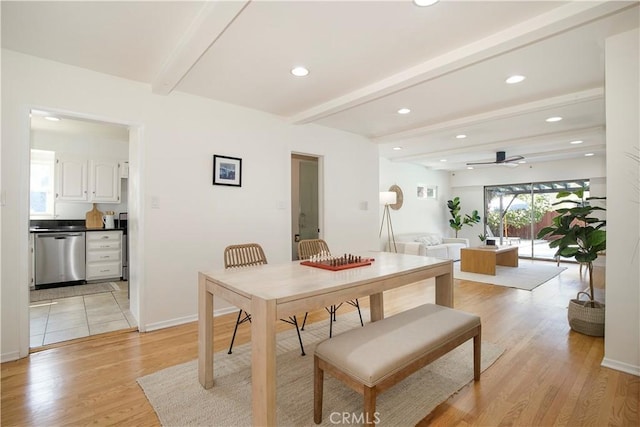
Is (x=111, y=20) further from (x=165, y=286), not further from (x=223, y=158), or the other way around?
(x=165, y=286)

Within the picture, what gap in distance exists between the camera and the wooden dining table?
55.7 inches

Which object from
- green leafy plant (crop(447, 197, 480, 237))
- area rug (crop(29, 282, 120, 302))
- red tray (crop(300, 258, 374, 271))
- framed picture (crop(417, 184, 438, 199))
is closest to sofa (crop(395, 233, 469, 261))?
green leafy plant (crop(447, 197, 480, 237))

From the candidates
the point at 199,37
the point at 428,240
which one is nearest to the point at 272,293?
the point at 199,37

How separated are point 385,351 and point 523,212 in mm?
8060

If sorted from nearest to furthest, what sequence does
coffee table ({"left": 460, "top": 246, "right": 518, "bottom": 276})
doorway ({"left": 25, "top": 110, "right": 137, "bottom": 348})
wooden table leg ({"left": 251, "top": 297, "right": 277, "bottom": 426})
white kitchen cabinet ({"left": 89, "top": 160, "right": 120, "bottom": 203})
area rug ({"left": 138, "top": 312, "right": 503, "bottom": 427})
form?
wooden table leg ({"left": 251, "top": 297, "right": 277, "bottom": 426}), area rug ({"left": 138, "top": 312, "right": 503, "bottom": 427}), doorway ({"left": 25, "top": 110, "right": 137, "bottom": 348}), white kitchen cabinet ({"left": 89, "top": 160, "right": 120, "bottom": 203}), coffee table ({"left": 460, "top": 246, "right": 518, "bottom": 276})

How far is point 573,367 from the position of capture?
87.2 inches

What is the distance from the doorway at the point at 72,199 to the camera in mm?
3457

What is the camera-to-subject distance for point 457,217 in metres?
8.68

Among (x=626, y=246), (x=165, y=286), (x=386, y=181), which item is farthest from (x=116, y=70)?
(x=386, y=181)

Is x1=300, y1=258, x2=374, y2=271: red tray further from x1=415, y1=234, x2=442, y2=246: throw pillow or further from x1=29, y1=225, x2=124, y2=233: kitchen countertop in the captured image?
x1=415, y1=234, x2=442, y2=246: throw pillow

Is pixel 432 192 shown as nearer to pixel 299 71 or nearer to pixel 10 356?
pixel 299 71

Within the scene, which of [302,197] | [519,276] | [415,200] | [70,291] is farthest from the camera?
[415,200]

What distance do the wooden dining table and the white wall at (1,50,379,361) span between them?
1307 millimetres

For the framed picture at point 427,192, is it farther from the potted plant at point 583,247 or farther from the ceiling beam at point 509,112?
the potted plant at point 583,247
